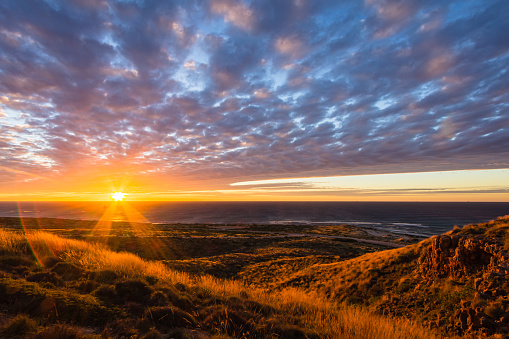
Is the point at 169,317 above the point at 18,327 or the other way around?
the other way around

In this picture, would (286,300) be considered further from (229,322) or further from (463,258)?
(463,258)

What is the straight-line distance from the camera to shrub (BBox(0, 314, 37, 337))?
14.4 ft

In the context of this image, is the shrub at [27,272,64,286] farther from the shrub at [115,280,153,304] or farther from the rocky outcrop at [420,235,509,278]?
the rocky outcrop at [420,235,509,278]

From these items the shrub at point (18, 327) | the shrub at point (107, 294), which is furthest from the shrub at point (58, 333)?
the shrub at point (107, 294)

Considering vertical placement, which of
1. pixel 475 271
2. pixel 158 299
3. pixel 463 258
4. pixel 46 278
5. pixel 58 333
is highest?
pixel 58 333

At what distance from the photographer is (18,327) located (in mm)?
4477

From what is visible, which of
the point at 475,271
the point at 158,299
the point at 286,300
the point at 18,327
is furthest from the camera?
the point at 475,271

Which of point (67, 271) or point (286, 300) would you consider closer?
point (286, 300)

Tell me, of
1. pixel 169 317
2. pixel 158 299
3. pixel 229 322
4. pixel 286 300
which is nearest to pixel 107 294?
pixel 158 299

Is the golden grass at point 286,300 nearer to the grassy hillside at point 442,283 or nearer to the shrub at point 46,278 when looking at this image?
the grassy hillside at point 442,283

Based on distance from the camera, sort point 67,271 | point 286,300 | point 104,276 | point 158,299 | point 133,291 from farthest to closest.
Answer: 1. point 67,271
2. point 286,300
3. point 104,276
4. point 133,291
5. point 158,299

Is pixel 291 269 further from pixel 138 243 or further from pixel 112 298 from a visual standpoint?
pixel 138 243

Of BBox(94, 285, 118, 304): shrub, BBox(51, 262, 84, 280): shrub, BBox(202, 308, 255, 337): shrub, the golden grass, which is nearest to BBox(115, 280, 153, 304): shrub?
BBox(94, 285, 118, 304): shrub

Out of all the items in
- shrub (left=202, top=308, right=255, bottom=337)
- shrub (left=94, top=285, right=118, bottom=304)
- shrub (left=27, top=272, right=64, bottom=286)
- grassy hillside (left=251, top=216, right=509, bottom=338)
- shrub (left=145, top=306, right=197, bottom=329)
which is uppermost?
shrub (left=27, top=272, right=64, bottom=286)
